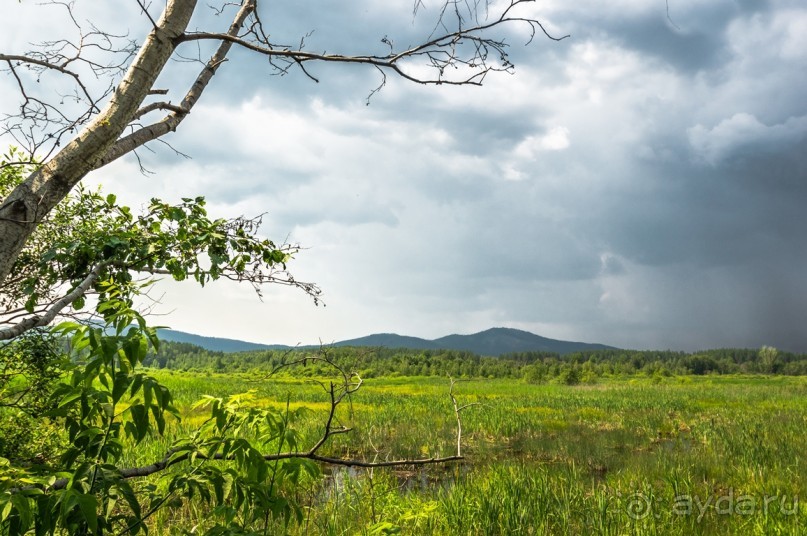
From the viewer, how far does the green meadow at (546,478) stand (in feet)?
20.9

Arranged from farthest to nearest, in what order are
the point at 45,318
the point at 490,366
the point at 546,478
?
the point at 490,366
the point at 546,478
the point at 45,318

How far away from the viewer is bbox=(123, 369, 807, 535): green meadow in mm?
6363

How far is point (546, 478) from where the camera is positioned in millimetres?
8680

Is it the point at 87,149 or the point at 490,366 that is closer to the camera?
the point at 87,149

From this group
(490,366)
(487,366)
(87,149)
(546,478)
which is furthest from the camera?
(490,366)

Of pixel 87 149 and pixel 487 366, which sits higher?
pixel 87 149

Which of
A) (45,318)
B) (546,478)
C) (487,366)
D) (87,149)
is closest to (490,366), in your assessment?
(487,366)

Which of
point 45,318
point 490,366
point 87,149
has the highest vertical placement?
point 87,149

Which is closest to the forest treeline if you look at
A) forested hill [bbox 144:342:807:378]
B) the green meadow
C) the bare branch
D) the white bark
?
forested hill [bbox 144:342:807:378]

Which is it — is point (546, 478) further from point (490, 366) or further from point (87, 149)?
point (490, 366)

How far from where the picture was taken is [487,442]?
14.5 m

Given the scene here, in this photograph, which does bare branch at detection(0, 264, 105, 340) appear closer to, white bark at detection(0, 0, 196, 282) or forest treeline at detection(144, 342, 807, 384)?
white bark at detection(0, 0, 196, 282)

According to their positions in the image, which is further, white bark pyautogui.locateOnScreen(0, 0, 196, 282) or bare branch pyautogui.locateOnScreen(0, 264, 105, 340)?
bare branch pyautogui.locateOnScreen(0, 264, 105, 340)

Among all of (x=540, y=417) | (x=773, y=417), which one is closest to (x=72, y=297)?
(x=540, y=417)
